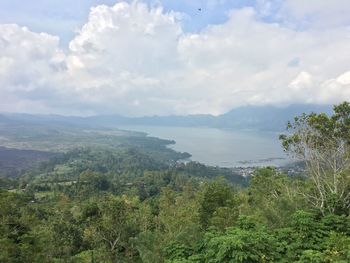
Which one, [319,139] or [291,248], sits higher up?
[319,139]

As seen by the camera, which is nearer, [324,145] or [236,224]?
[236,224]

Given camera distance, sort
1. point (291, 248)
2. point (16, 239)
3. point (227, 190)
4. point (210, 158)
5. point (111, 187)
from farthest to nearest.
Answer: point (210, 158), point (111, 187), point (227, 190), point (16, 239), point (291, 248)

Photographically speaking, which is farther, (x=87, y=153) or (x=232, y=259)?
(x=87, y=153)

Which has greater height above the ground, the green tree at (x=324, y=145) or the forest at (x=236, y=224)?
the green tree at (x=324, y=145)

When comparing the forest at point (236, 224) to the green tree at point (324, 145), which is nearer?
the forest at point (236, 224)

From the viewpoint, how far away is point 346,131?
51.6 feet

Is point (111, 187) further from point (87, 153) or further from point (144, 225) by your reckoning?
point (87, 153)

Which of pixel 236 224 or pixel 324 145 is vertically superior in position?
pixel 324 145

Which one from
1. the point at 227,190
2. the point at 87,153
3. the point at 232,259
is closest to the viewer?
the point at 232,259

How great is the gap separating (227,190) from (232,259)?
1315 centimetres

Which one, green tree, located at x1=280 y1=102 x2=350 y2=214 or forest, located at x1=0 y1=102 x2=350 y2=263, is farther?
green tree, located at x1=280 y1=102 x2=350 y2=214

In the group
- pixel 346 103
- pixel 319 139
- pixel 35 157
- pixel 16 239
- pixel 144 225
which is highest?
pixel 346 103

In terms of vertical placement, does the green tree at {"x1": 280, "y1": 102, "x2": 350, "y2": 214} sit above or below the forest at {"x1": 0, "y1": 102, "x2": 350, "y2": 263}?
above

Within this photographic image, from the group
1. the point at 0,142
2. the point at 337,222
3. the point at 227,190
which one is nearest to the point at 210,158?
the point at 0,142
